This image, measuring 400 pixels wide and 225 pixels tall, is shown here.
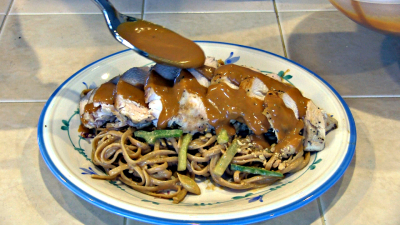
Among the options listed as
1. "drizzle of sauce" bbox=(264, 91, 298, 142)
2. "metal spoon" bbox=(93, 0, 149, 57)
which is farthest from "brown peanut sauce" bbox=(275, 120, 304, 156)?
"metal spoon" bbox=(93, 0, 149, 57)

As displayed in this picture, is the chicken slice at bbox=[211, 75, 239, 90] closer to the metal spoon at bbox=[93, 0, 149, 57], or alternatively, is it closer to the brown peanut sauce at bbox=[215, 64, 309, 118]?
the brown peanut sauce at bbox=[215, 64, 309, 118]

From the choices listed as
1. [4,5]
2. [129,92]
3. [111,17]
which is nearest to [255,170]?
[129,92]

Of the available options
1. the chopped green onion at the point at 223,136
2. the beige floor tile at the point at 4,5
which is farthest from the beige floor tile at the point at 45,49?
the chopped green onion at the point at 223,136

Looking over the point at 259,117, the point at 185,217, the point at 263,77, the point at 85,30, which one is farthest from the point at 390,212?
the point at 85,30

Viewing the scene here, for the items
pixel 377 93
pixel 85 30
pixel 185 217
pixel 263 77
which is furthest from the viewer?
pixel 85 30

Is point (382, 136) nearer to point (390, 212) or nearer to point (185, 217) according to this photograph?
point (390, 212)

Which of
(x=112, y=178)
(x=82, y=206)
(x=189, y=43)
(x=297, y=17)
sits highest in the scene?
(x=189, y=43)

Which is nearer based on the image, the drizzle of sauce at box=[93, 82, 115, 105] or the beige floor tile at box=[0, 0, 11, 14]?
the drizzle of sauce at box=[93, 82, 115, 105]

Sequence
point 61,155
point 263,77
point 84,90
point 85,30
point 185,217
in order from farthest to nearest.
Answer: point 85,30
point 84,90
point 263,77
point 61,155
point 185,217
